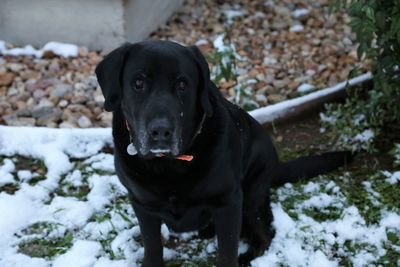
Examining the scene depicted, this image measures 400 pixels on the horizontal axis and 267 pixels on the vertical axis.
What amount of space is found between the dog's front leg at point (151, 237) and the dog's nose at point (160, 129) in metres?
0.58

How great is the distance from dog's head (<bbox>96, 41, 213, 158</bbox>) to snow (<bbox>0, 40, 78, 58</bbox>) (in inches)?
99.2

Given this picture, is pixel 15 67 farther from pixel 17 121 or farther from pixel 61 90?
pixel 17 121

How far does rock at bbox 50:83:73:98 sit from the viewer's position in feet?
14.4

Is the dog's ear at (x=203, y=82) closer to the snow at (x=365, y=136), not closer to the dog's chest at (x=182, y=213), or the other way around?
the dog's chest at (x=182, y=213)

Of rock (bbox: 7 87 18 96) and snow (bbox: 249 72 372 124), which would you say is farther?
rock (bbox: 7 87 18 96)

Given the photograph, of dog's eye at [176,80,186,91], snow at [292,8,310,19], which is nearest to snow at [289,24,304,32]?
snow at [292,8,310,19]

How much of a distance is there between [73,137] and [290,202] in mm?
1487

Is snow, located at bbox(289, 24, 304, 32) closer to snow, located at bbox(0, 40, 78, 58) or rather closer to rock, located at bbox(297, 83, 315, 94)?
rock, located at bbox(297, 83, 315, 94)

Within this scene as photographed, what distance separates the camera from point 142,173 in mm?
Answer: 2479

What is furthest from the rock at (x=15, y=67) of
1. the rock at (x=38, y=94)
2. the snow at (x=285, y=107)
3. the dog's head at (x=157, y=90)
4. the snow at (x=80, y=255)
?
the dog's head at (x=157, y=90)

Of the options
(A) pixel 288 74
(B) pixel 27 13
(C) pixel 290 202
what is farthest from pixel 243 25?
(C) pixel 290 202

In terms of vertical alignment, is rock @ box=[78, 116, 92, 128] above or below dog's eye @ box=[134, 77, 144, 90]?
below

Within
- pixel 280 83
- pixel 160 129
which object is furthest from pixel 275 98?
pixel 160 129

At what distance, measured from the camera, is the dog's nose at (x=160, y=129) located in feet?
7.22
